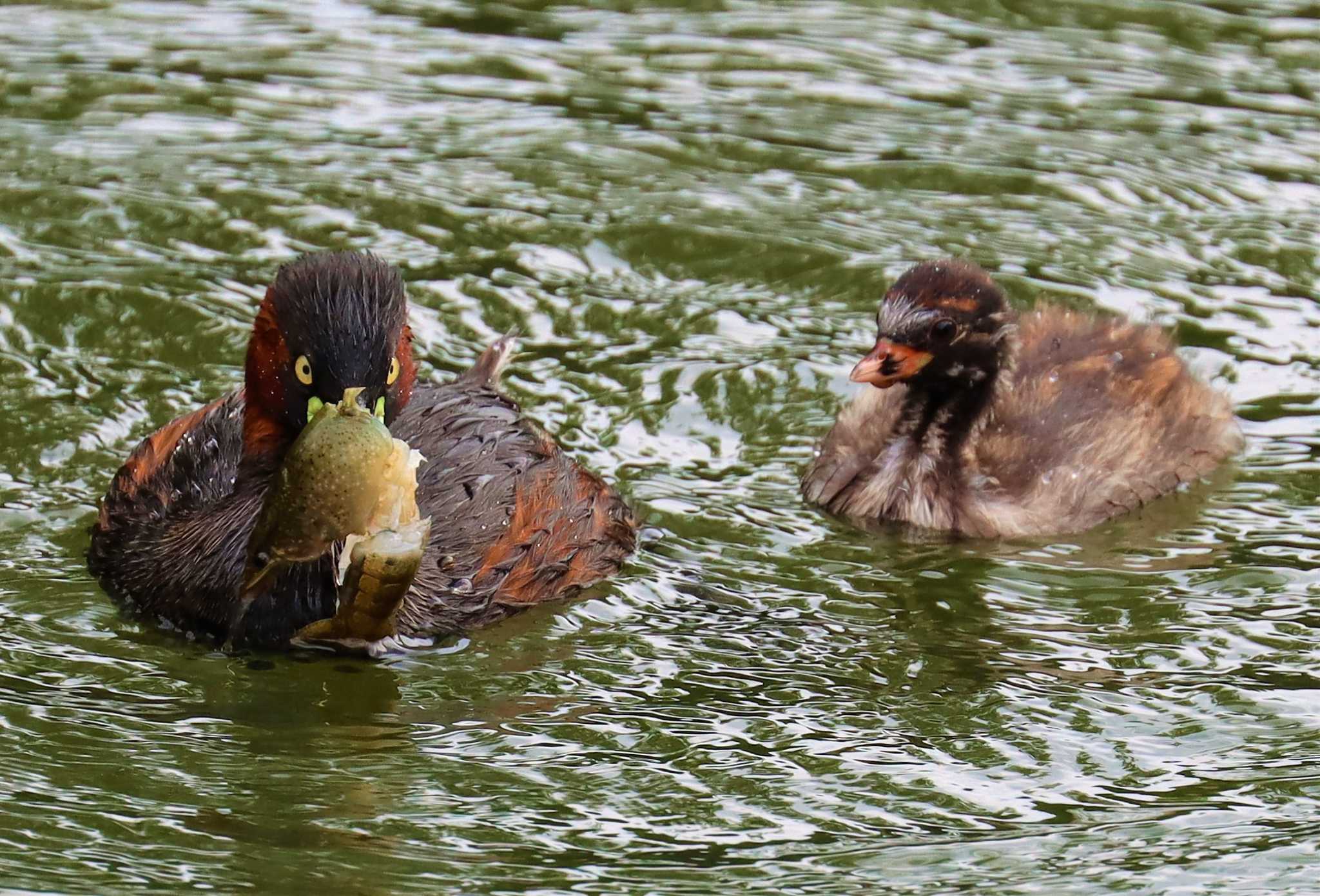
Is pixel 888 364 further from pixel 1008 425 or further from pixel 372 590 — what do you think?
pixel 372 590

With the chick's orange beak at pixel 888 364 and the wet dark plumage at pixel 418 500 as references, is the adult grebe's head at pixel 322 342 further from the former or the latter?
the chick's orange beak at pixel 888 364

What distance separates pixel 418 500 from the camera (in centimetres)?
705

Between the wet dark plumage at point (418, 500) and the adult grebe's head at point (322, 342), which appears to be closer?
the adult grebe's head at point (322, 342)

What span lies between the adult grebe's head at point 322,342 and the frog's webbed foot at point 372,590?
0.36m

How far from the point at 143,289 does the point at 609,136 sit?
2.68 m

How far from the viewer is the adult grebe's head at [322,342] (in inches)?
246

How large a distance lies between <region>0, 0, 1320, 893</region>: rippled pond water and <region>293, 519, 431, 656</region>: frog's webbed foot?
0.09 meters

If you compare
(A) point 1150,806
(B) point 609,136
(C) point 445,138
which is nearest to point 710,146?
(B) point 609,136

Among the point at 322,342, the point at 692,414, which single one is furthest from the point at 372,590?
the point at 692,414

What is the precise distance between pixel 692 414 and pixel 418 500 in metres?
1.91

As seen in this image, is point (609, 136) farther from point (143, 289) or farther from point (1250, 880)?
point (1250, 880)

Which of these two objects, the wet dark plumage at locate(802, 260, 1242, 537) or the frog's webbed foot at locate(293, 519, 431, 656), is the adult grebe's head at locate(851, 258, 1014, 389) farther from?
the frog's webbed foot at locate(293, 519, 431, 656)

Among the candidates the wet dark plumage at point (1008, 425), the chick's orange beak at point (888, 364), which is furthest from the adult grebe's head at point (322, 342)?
the wet dark plumage at point (1008, 425)

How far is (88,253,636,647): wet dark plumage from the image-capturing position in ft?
20.9
